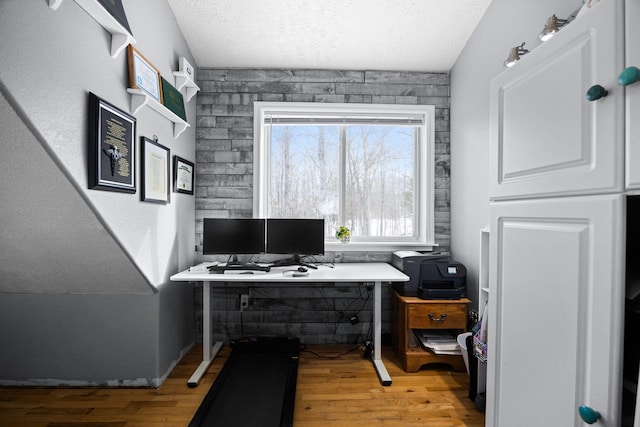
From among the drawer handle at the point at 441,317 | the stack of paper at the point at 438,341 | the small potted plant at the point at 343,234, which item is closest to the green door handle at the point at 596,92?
the drawer handle at the point at 441,317

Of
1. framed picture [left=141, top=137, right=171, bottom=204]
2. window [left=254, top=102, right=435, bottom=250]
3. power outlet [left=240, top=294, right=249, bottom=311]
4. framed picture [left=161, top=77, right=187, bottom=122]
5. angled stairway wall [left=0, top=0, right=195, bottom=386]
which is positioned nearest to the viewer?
angled stairway wall [left=0, top=0, right=195, bottom=386]

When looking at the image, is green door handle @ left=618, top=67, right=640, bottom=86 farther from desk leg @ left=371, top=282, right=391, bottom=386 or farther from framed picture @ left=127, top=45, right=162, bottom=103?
framed picture @ left=127, top=45, right=162, bottom=103

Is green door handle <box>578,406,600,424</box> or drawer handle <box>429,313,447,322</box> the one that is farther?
drawer handle <box>429,313,447,322</box>

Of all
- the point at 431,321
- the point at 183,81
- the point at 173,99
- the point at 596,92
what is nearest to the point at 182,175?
the point at 173,99

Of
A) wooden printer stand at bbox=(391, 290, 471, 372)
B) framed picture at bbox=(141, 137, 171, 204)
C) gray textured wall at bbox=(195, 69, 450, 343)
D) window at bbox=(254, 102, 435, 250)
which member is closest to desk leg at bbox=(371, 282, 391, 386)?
wooden printer stand at bbox=(391, 290, 471, 372)

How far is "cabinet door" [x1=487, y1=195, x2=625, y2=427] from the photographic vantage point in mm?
731

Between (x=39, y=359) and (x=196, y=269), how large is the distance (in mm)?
1173

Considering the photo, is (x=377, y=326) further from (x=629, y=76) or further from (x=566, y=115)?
(x=629, y=76)

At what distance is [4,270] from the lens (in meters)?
1.96

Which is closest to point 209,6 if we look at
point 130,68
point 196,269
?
point 130,68

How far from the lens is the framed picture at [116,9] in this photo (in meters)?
1.49

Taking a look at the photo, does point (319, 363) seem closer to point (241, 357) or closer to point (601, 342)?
point (241, 357)

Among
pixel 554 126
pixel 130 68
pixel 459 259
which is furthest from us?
pixel 459 259

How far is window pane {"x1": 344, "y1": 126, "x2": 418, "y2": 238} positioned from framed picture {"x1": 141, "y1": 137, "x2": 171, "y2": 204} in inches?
62.7
